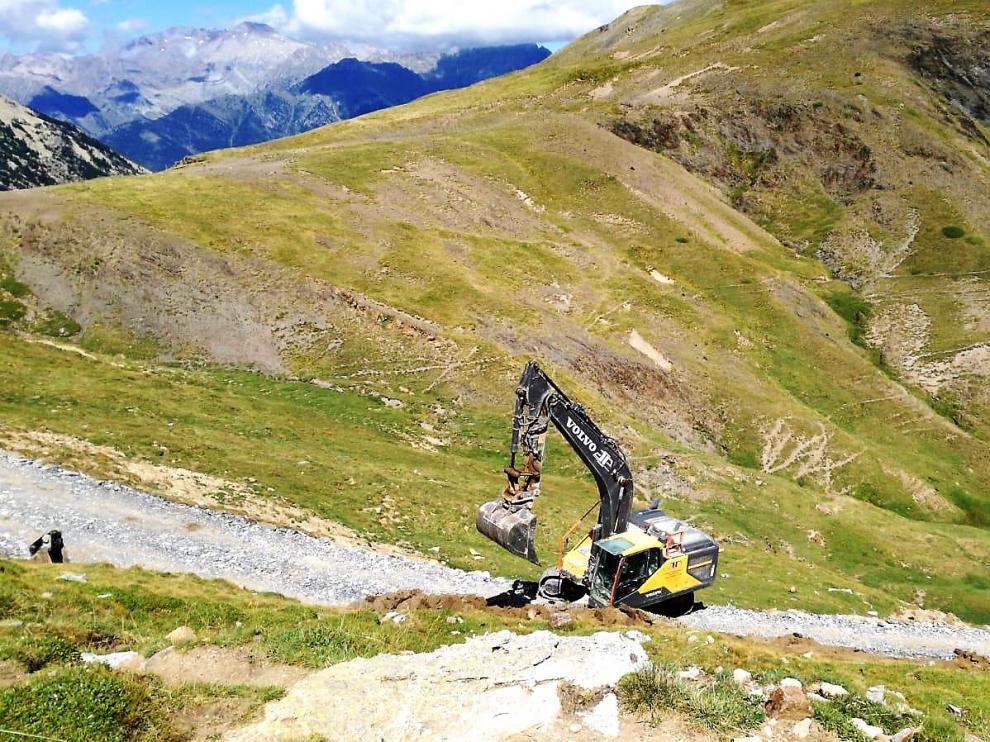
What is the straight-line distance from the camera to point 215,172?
276ft

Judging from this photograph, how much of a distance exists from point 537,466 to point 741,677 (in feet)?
28.9

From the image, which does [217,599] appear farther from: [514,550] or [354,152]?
[354,152]

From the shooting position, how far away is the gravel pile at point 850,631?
1271 inches

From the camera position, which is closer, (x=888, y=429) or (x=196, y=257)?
(x=196, y=257)

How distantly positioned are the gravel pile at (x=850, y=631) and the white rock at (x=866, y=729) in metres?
14.7

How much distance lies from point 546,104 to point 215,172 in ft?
255

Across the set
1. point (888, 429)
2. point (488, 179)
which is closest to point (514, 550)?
point (888, 429)

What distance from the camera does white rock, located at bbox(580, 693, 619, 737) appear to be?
15453mm

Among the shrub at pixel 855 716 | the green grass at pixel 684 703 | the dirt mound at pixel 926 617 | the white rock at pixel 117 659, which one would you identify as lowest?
the dirt mound at pixel 926 617

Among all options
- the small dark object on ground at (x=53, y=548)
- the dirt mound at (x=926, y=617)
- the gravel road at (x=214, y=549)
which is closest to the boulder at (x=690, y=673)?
Answer: the gravel road at (x=214, y=549)

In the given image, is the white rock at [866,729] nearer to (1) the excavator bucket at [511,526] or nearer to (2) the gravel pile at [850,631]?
(1) the excavator bucket at [511,526]

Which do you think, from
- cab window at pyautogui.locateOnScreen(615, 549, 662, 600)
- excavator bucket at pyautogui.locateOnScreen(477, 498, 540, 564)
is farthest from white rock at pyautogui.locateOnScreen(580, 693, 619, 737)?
cab window at pyautogui.locateOnScreen(615, 549, 662, 600)

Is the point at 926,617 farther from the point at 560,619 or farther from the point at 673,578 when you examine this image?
the point at 560,619

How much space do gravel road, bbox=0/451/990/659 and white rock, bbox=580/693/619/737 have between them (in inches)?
535
